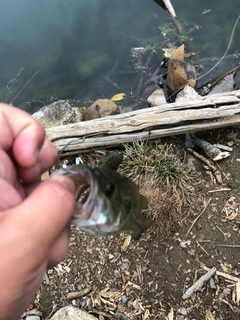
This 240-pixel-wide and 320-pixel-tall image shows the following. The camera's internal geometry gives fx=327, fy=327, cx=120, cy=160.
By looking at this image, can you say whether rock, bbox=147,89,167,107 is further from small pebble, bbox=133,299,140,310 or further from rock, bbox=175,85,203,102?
small pebble, bbox=133,299,140,310

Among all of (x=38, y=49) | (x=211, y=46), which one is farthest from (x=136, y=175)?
(x=38, y=49)

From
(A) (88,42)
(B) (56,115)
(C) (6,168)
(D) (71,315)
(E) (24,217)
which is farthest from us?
(A) (88,42)

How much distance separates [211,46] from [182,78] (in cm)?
161

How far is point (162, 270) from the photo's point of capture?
378cm

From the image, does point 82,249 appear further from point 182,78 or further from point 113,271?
point 182,78

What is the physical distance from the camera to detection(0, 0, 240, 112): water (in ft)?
22.0

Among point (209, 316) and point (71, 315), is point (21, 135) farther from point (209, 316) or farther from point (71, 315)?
point (209, 316)

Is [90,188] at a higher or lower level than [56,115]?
higher

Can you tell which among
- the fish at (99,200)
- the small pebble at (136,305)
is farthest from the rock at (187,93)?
the fish at (99,200)

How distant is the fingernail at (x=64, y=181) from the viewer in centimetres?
149

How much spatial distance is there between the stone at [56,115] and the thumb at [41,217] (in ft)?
13.1

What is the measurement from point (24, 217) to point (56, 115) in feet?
14.0

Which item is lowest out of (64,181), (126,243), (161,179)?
(126,243)

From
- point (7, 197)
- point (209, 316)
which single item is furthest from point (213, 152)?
point (7, 197)
